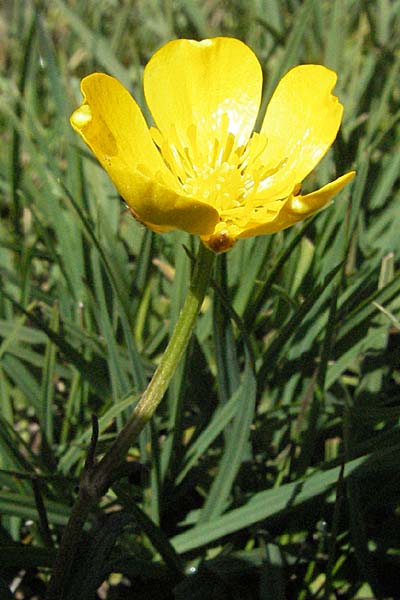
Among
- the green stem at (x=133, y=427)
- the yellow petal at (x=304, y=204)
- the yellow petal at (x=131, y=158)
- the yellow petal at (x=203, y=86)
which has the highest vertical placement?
the yellow petal at (x=203, y=86)

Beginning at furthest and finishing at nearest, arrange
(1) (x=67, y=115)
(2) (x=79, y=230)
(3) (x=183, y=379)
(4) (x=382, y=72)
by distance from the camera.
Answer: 1. (4) (x=382, y=72)
2. (1) (x=67, y=115)
3. (2) (x=79, y=230)
4. (3) (x=183, y=379)

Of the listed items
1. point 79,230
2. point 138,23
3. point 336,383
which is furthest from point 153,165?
point 138,23

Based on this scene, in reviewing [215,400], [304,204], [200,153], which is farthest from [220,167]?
[215,400]

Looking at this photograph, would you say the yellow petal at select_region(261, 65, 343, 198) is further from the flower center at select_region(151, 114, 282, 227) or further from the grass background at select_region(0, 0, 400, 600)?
the grass background at select_region(0, 0, 400, 600)

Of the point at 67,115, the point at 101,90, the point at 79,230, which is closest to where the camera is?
the point at 101,90

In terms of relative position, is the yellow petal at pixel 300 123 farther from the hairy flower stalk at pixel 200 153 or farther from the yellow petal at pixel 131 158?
the yellow petal at pixel 131 158

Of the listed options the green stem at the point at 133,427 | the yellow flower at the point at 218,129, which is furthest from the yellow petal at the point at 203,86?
the green stem at the point at 133,427

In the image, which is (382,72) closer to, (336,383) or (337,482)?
(336,383)
